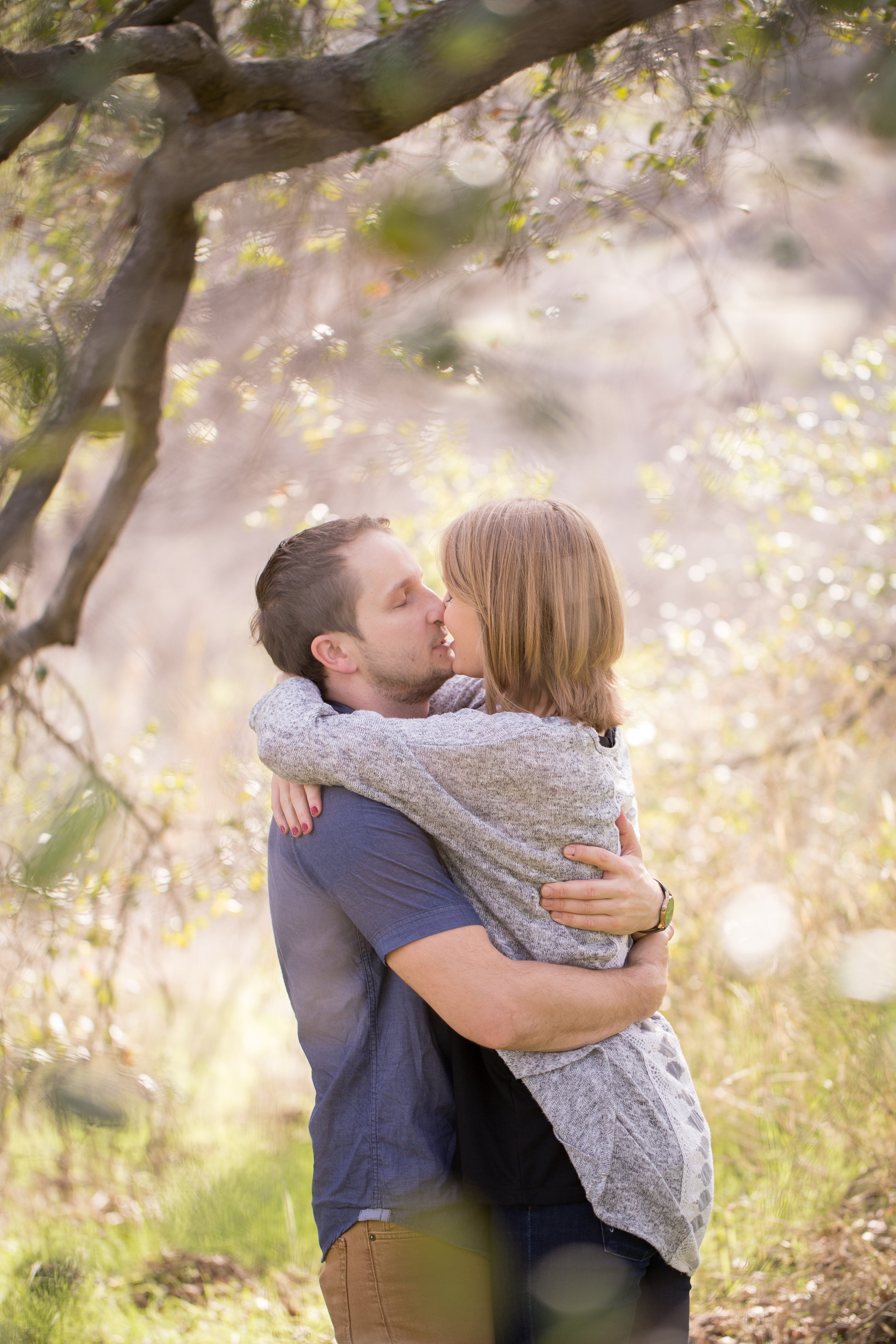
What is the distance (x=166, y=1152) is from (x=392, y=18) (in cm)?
262

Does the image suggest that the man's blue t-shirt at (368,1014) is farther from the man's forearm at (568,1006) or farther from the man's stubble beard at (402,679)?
the man's stubble beard at (402,679)

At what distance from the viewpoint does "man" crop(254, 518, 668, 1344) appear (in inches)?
47.4

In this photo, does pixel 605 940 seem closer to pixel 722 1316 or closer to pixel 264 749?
→ pixel 264 749

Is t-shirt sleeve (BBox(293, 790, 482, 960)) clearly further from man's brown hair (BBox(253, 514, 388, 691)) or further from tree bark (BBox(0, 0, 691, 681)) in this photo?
tree bark (BBox(0, 0, 691, 681))

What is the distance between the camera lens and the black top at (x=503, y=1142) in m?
1.23

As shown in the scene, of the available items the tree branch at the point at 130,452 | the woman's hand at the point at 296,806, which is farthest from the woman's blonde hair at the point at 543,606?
the tree branch at the point at 130,452

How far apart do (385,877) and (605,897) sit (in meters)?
0.31

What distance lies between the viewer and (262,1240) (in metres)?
2.23

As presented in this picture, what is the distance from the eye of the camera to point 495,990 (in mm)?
1181

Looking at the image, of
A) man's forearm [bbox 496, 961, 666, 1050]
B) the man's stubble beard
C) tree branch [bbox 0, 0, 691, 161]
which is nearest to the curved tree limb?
tree branch [bbox 0, 0, 691, 161]

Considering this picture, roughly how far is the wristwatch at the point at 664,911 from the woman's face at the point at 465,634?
418mm

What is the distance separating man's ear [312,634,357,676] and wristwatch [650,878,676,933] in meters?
0.59

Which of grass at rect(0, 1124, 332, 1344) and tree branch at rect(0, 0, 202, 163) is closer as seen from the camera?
tree branch at rect(0, 0, 202, 163)

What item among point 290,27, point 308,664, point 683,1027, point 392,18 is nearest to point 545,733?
point 308,664
